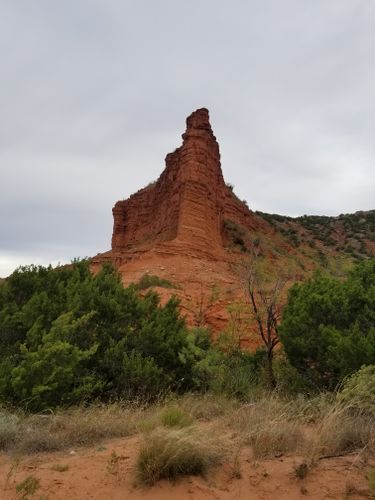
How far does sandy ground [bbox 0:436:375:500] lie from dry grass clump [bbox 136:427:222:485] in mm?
102

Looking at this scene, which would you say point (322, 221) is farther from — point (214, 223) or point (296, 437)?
point (296, 437)

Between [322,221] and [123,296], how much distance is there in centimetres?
4849

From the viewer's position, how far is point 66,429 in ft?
23.8

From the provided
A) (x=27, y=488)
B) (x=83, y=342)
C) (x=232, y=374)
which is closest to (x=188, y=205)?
(x=232, y=374)

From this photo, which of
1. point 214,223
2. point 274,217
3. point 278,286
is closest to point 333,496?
point 278,286

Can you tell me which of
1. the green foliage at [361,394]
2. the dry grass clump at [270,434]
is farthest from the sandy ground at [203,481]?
the green foliage at [361,394]

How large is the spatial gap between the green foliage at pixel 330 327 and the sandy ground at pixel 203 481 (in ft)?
14.7

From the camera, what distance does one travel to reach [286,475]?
5402 mm

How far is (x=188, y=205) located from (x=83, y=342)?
2080cm

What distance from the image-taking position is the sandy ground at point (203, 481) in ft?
16.7

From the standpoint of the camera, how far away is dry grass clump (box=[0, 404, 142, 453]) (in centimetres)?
659

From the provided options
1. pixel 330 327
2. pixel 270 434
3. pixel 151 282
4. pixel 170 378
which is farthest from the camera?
pixel 151 282

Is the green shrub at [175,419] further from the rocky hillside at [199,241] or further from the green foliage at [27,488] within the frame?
the rocky hillside at [199,241]

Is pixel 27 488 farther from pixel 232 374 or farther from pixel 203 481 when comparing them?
pixel 232 374
